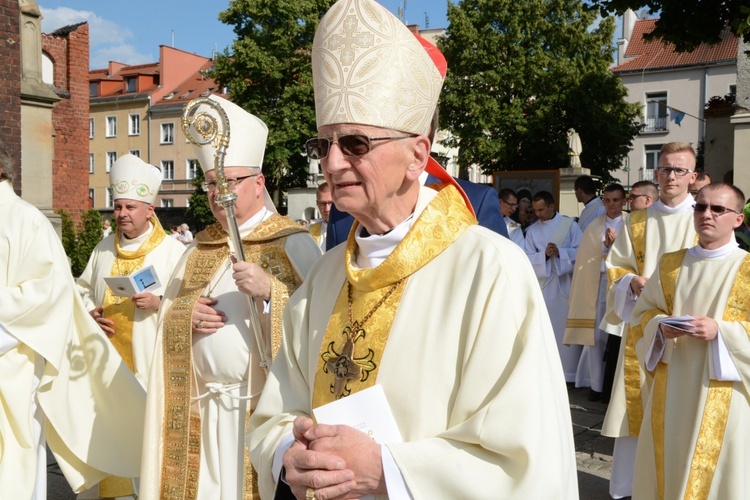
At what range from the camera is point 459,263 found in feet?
7.16

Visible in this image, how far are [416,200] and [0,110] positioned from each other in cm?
868

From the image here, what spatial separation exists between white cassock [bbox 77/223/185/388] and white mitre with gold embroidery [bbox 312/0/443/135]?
3.64 meters

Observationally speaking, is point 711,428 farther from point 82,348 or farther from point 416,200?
point 82,348

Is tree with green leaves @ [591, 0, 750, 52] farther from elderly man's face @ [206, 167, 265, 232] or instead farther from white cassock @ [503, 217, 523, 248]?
elderly man's face @ [206, 167, 265, 232]

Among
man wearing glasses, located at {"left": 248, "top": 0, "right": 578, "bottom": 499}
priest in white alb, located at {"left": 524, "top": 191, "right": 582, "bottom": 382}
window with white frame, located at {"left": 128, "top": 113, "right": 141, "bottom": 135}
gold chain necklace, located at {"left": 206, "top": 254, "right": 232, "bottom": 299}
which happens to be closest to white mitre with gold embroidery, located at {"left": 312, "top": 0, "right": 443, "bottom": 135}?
man wearing glasses, located at {"left": 248, "top": 0, "right": 578, "bottom": 499}

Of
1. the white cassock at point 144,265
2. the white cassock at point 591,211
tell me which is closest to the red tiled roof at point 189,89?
the white cassock at point 591,211

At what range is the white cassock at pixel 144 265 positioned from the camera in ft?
18.6

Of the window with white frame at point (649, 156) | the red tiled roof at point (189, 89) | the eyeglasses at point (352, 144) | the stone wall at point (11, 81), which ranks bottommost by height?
the eyeglasses at point (352, 144)

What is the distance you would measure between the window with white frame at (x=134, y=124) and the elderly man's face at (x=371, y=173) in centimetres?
5758

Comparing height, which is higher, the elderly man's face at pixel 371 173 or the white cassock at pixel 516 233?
the elderly man's face at pixel 371 173

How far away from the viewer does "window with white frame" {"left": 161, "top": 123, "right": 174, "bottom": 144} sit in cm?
5531

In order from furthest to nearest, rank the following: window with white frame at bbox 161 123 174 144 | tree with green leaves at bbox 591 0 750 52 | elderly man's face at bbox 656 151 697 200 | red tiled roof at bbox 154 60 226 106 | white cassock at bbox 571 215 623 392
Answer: red tiled roof at bbox 154 60 226 106 → window with white frame at bbox 161 123 174 144 → tree with green leaves at bbox 591 0 750 52 → white cassock at bbox 571 215 623 392 → elderly man's face at bbox 656 151 697 200

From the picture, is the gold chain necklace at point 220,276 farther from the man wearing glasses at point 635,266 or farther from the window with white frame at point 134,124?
the window with white frame at point 134,124

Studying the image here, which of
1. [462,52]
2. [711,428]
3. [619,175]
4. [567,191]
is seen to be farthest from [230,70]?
[711,428]
